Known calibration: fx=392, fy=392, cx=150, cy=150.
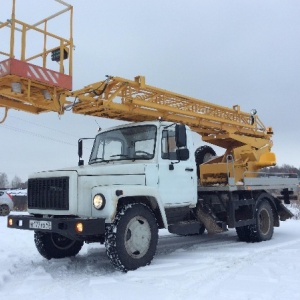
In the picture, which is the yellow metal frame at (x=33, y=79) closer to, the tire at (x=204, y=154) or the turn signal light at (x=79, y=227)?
the turn signal light at (x=79, y=227)

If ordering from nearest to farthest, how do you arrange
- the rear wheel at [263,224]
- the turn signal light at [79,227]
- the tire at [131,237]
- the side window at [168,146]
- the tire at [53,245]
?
the turn signal light at [79,227] → the tire at [131,237] → the side window at [168,146] → the tire at [53,245] → the rear wheel at [263,224]

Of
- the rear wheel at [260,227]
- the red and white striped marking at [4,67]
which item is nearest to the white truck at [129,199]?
the rear wheel at [260,227]

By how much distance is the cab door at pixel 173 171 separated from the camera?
6836 mm

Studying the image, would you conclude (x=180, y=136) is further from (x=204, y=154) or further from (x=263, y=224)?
(x=263, y=224)

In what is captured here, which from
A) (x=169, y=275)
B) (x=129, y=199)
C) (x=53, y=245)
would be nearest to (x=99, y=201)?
(x=129, y=199)

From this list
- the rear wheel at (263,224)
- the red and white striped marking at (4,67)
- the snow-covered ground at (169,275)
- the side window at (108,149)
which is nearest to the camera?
the snow-covered ground at (169,275)

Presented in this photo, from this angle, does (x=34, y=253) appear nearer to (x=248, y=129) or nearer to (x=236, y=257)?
(x=236, y=257)

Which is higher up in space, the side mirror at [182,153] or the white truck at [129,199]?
the side mirror at [182,153]

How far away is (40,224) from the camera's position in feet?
19.6

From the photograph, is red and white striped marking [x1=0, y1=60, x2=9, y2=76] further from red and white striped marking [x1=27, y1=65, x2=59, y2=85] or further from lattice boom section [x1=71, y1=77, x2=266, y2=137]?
lattice boom section [x1=71, y1=77, x2=266, y2=137]

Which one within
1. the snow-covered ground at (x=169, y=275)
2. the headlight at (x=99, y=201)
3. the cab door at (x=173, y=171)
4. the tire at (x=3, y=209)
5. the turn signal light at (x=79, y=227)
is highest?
the cab door at (x=173, y=171)

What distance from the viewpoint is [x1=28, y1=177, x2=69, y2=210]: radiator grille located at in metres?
5.98

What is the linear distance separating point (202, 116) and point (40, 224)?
4.55 meters

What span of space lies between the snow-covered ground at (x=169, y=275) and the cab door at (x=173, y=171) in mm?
1067
